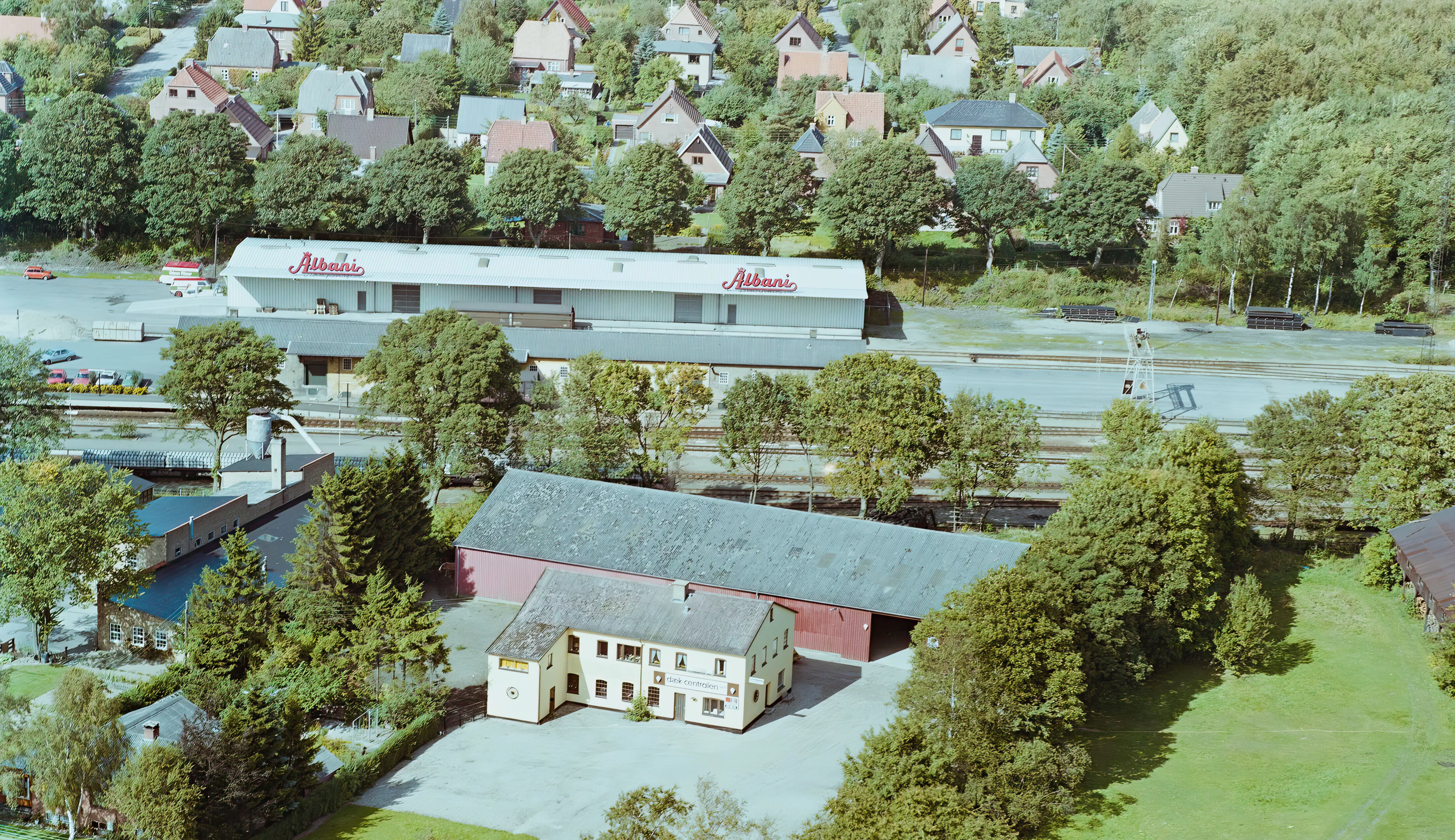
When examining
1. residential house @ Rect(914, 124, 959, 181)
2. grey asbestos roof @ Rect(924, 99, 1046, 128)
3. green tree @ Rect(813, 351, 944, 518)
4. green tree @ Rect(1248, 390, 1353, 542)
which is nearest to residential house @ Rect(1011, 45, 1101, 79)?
grey asbestos roof @ Rect(924, 99, 1046, 128)

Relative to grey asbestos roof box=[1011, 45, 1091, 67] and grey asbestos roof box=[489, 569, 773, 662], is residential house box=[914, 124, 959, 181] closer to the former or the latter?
grey asbestos roof box=[1011, 45, 1091, 67]

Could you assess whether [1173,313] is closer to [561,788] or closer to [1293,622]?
[1293,622]

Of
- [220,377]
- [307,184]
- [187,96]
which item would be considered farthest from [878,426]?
[187,96]

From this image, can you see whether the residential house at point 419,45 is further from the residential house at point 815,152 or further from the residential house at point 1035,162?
the residential house at point 1035,162

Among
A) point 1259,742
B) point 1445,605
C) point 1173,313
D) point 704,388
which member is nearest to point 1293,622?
point 1445,605

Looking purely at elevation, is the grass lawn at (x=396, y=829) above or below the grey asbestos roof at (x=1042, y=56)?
below

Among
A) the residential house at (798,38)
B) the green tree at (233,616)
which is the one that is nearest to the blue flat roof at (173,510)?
the green tree at (233,616)
